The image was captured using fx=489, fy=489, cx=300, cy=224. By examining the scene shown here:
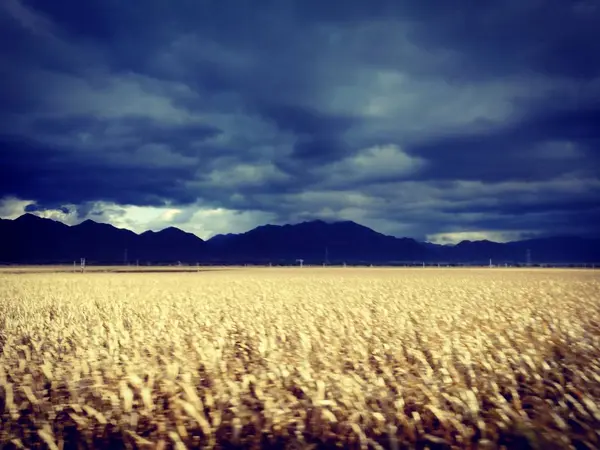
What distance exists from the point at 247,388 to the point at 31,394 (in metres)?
3.31

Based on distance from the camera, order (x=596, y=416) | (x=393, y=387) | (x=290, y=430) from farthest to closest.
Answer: (x=393, y=387)
(x=290, y=430)
(x=596, y=416)

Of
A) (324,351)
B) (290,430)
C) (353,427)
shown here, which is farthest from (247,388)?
(324,351)

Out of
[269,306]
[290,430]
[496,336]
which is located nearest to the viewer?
[290,430]

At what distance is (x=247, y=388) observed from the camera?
Result: 24.6 feet

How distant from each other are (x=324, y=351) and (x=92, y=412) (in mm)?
4735

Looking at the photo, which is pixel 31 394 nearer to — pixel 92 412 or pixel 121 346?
pixel 92 412

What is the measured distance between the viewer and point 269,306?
18.1 metres

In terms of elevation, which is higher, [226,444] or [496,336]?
[496,336]

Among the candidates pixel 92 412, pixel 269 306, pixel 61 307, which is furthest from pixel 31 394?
pixel 61 307

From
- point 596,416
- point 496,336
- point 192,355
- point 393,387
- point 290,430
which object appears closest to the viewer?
point 596,416

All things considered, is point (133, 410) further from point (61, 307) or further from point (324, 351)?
point (61, 307)

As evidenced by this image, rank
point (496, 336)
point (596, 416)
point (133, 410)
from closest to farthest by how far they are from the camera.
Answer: point (596, 416), point (133, 410), point (496, 336)

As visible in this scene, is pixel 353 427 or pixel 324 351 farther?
pixel 324 351

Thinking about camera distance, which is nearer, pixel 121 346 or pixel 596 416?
pixel 596 416
